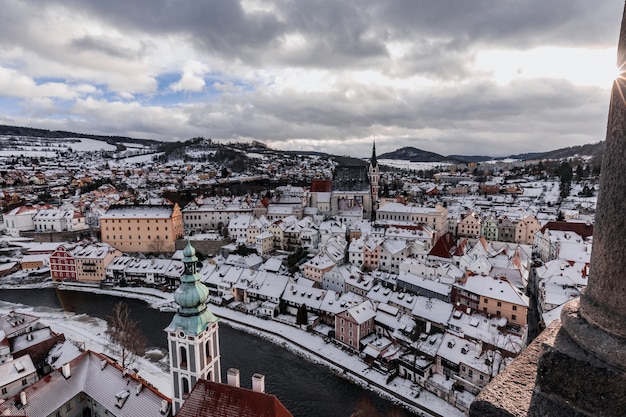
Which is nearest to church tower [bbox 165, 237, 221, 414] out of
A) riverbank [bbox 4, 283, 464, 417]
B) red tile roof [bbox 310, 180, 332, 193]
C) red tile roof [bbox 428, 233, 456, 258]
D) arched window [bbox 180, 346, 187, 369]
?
arched window [bbox 180, 346, 187, 369]

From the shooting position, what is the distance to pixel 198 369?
41.8 feet

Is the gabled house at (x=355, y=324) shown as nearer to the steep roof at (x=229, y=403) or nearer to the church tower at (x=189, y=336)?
the church tower at (x=189, y=336)

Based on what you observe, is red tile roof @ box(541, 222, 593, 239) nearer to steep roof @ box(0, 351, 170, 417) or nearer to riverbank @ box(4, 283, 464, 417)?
riverbank @ box(4, 283, 464, 417)

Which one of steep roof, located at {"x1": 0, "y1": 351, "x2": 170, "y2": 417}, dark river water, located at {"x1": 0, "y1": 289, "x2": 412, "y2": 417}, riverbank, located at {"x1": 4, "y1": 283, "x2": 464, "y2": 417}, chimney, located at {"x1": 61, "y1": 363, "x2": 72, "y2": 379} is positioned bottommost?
dark river water, located at {"x1": 0, "y1": 289, "x2": 412, "y2": 417}

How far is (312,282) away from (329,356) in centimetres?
885

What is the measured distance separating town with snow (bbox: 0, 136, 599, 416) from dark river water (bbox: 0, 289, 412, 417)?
121cm

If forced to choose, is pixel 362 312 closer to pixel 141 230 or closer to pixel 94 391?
pixel 94 391

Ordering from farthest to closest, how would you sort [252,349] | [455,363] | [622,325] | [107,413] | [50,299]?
[50,299]
[252,349]
[455,363]
[107,413]
[622,325]

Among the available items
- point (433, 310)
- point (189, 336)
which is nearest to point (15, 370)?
point (189, 336)

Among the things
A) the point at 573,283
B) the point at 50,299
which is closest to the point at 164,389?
the point at 50,299

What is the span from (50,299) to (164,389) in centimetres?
2069

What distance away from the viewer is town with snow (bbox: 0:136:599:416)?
48.0ft

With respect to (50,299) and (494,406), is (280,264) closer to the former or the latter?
(50,299)

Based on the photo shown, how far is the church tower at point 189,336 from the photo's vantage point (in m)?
12.8
